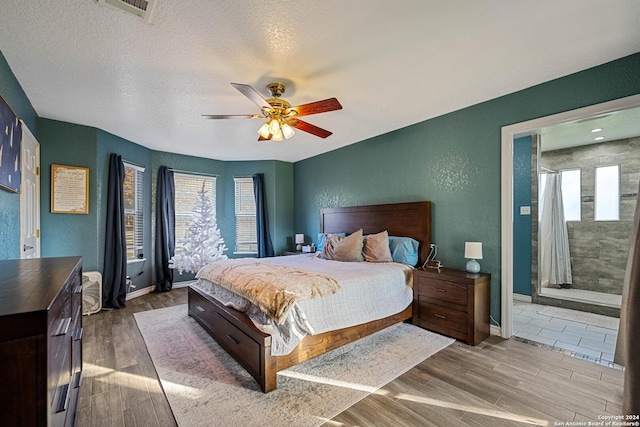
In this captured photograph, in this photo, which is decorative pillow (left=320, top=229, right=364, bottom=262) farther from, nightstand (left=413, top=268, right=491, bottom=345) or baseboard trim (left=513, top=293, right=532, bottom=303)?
baseboard trim (left=513, top=293, right=532, bottom=303)

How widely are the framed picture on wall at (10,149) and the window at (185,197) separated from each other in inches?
117

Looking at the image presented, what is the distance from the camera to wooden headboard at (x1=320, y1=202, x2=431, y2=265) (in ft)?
12.4

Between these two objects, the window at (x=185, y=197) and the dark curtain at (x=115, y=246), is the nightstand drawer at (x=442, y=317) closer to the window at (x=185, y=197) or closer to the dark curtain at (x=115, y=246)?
the dark curtain at (x=115, y=246)

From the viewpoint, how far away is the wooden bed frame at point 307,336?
2.18m

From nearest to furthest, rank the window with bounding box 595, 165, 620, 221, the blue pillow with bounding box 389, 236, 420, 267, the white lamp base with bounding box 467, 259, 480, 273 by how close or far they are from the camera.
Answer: the white lamp base with bounding box 467, 259, 480, 273 → the blue pillow with bounding box 389, 236, 420, 267 → the window with bounding box 595, 165, 620, 221

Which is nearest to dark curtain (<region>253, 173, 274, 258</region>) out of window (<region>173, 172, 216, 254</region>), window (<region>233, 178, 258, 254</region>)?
window (<region>233, 178, 258, 254</region>)

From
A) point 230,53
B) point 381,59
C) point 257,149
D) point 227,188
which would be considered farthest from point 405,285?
point 227,188

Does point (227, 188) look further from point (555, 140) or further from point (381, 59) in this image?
point (555, 140)

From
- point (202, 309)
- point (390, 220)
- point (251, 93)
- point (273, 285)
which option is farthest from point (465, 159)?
point (202, 309)

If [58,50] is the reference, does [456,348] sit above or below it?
below

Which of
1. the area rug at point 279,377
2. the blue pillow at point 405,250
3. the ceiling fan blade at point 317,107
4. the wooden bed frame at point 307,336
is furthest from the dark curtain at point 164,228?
the blue pillow at point 405,250

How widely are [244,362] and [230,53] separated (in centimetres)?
262

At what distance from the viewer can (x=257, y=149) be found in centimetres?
532

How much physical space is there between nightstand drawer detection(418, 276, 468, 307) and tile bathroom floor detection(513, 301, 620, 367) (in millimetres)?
880
